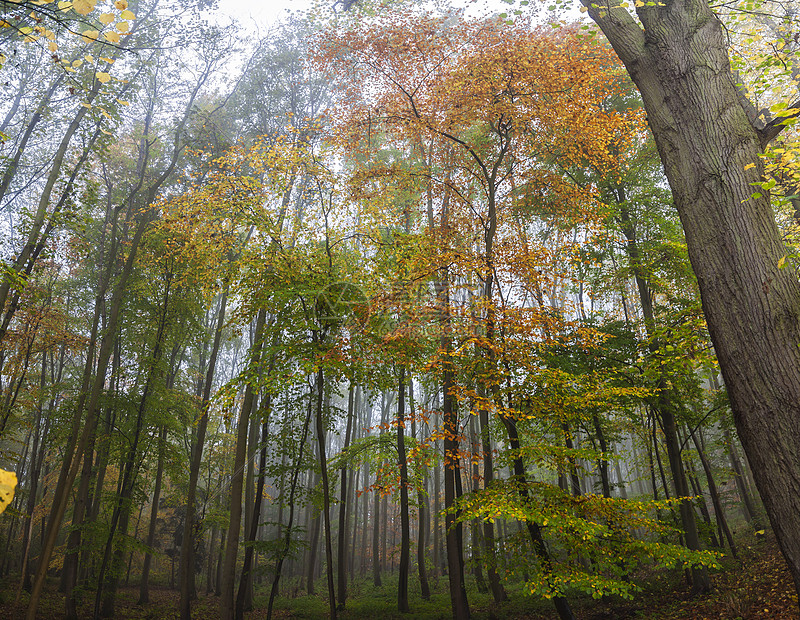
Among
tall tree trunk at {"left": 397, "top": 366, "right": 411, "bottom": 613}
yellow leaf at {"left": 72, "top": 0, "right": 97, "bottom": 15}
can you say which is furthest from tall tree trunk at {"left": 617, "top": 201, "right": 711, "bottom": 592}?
yellow leaf at {"left": 72, "top": 0, "right": 97, "bottom": 15}

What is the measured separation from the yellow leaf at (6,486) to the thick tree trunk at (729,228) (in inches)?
136

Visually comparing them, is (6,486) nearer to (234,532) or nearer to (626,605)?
(234,532)

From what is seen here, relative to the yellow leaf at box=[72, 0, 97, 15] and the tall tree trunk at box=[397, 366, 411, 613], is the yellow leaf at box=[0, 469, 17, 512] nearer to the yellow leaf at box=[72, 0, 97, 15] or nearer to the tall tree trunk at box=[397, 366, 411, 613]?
the yellow leaf at box=[72, 0, 97, 15]

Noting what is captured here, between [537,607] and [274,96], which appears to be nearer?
[537,607]

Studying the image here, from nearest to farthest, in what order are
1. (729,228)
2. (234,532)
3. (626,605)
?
→ (729,228) → (234,532) → (626,605)

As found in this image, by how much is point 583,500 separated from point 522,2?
5.84 metres

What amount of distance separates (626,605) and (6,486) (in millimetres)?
11730

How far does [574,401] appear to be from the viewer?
228 inches

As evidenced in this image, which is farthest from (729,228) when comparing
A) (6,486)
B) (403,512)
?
(403,512)

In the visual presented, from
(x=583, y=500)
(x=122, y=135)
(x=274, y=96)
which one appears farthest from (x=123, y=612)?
(x=274, y=96)

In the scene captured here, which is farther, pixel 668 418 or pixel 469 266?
pixel 668 418

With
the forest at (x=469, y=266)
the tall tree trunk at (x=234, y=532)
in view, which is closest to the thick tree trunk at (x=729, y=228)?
the forest at (x=469, y=266)

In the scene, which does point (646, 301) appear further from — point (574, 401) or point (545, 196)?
point (574, 401)

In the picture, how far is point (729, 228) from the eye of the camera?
2.78 m
